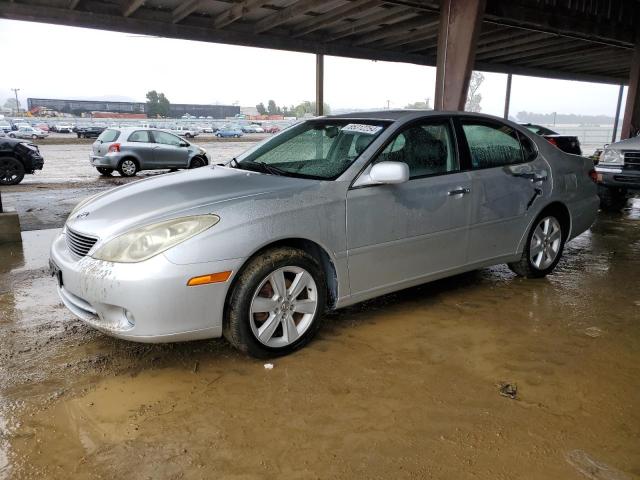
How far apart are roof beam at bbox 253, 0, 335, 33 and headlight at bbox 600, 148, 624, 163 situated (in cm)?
640

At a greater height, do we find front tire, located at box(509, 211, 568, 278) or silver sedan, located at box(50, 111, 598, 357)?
silver sedan, located at box(50, 111, 598, 357)

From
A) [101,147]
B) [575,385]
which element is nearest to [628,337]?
[575,385]

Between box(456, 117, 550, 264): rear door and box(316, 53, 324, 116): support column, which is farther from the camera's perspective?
box(316, 53, 324, 116): support column

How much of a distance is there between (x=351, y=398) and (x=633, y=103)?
1534 centimetres

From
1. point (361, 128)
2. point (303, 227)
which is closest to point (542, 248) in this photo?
point (361, 128)

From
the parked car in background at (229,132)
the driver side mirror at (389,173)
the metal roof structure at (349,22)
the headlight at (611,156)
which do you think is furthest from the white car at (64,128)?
the driver side mirror at (389,173)

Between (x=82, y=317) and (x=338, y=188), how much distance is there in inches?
67.9

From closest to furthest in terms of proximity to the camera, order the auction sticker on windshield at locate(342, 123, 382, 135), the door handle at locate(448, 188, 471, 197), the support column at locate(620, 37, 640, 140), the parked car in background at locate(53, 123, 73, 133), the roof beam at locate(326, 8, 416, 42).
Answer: the auction sticker on windshield at locate(342, 123, 382, 135)
the door handle at locate(448, 188, 471, 197)
the roof beam at locate(326, 8, 416, 42)
the support column at locate(620, 37, 640, 140)
the parked car in background at locate(53, 123, 73, 133)

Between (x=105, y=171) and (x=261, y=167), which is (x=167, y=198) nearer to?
(x=261, y=167)

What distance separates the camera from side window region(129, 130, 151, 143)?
14.3 meters

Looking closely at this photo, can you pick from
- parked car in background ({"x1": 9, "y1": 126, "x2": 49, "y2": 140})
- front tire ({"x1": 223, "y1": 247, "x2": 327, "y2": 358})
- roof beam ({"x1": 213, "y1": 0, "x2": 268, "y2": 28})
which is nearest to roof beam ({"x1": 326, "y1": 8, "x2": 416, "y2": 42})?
roof beam ({"x1": 213, "y1": 0, "x2": 268, "y2": 28})

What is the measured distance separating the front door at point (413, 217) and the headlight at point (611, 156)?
536 cm

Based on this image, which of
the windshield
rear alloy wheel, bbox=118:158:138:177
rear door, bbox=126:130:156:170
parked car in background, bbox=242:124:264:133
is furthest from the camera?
parked car in background, bbox=242:124:264:133

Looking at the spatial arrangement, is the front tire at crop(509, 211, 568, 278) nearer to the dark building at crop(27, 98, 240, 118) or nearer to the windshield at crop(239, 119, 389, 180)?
the windshield at crop(239, 119, 389, 180)
